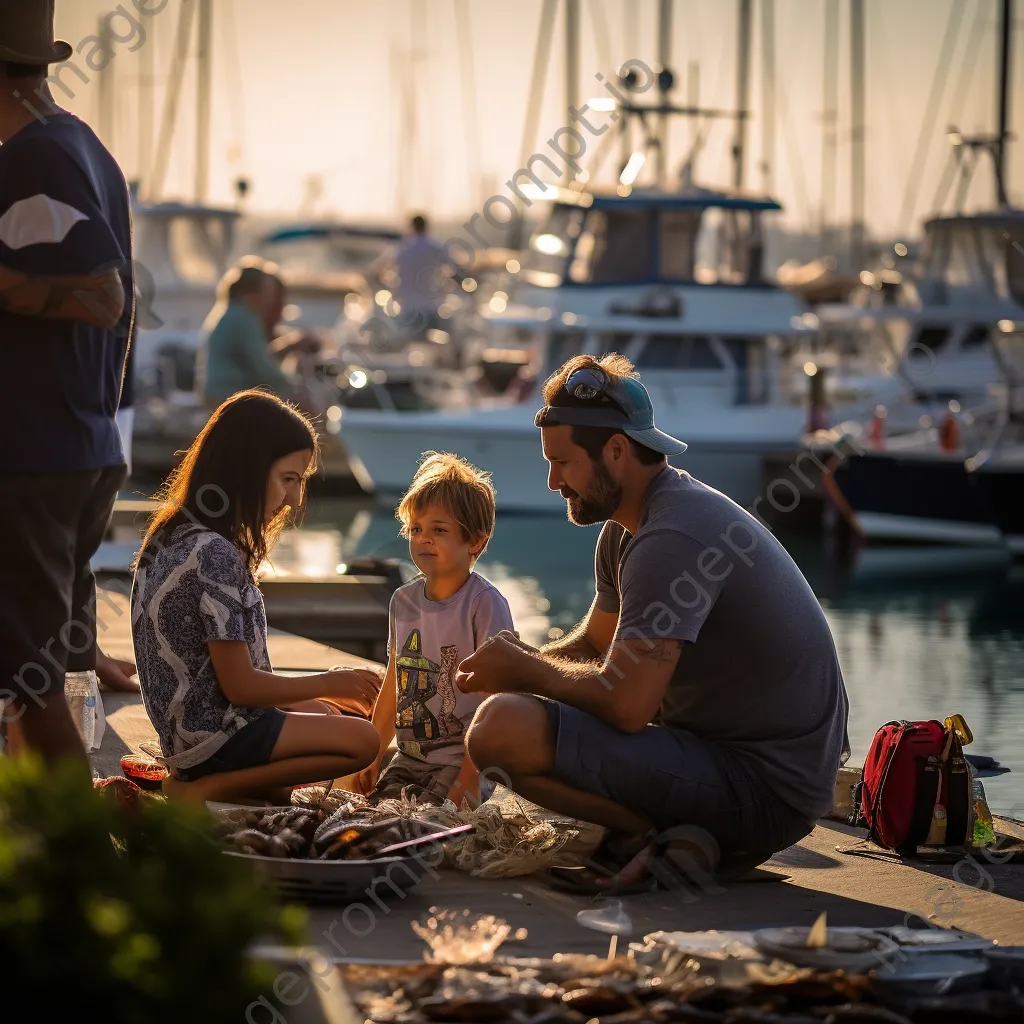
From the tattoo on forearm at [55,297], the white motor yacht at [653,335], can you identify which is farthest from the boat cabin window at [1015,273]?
the tattoo on forearm at [55,297]

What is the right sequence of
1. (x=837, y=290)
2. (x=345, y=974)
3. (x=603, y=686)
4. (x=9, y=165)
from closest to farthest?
1. (x=345, y=974)
2. (x=9, y=165)
3. (x=603, y=686)
4. (x=837, y=290)

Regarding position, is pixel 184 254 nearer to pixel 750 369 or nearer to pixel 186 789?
pixel 750 369

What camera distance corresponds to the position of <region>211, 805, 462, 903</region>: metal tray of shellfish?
434cm

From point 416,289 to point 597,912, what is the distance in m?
23.8

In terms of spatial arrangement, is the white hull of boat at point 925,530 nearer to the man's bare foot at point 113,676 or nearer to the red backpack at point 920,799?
the man's bare foot at point 113,676

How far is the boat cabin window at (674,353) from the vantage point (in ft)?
85.4

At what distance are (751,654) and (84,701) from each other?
86.2 inches

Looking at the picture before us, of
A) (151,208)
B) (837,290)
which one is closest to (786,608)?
(151,208)

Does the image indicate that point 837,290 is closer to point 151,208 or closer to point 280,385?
point 151,208

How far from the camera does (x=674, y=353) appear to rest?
85.5ft

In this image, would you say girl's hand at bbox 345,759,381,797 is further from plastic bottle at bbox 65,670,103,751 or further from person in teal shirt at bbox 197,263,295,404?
person in teal shirt at bbox 197,263,295,404

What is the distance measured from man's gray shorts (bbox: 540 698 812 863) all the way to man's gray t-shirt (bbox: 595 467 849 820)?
0.23 ft

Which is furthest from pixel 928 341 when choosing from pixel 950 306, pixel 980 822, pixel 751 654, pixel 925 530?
pixel 751 654

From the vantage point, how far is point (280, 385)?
11781mm
